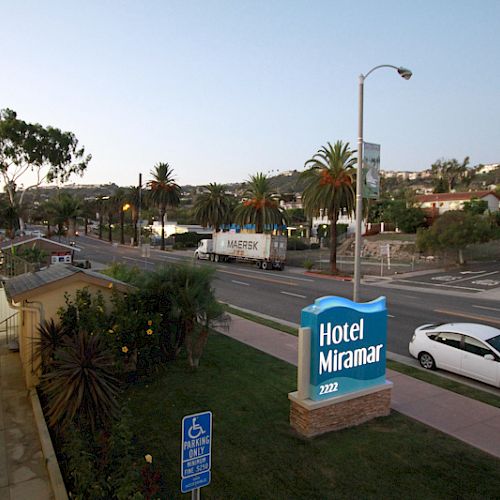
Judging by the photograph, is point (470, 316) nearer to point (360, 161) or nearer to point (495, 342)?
point (495, 342)

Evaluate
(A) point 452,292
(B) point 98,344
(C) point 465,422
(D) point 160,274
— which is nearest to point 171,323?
(D) point 160,274

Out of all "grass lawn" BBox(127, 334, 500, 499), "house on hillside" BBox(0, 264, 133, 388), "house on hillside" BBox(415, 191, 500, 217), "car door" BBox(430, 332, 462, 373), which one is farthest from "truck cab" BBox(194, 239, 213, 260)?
"grass lawn" BBox(127, 334, 500, 499)

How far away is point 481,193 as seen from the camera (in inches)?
2926

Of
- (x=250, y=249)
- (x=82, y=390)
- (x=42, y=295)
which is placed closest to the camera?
(x=82, y=390)

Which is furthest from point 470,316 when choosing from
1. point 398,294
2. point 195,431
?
point 195,431

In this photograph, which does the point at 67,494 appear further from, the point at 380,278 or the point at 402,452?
the point at 380,278

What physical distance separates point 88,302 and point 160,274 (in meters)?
1.93

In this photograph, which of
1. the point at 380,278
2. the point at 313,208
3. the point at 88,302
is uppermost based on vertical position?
the point at 313,208

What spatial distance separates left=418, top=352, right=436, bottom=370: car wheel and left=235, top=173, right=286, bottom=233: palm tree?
111 ft

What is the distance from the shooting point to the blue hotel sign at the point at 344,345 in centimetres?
799

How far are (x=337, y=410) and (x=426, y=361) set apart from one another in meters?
5.69

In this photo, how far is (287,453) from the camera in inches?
291

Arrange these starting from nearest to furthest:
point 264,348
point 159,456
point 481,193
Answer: point 159,456 → point 264,348 → point 481,193

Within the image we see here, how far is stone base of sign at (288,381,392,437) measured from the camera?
8000mm
